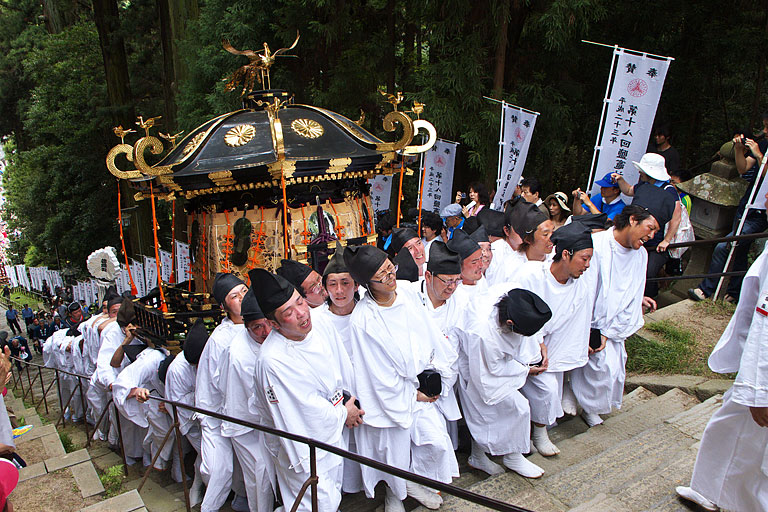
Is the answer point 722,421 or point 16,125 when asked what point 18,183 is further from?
point 722,421

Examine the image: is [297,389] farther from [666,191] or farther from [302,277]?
[666,191]

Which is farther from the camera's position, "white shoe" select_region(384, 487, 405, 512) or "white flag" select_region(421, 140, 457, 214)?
"white flag" select_region(421, 140, 457, 214)

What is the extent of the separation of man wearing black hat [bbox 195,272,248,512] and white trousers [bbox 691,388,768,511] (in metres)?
3.28

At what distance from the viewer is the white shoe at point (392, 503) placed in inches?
147

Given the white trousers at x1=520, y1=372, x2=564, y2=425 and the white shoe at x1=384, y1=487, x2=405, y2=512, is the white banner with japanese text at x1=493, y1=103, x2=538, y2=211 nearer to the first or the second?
the white trousers at x1=520, y1=372, x2=564, y2=425

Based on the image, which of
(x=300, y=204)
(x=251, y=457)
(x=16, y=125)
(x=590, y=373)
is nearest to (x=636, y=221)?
(x=590, y=373)

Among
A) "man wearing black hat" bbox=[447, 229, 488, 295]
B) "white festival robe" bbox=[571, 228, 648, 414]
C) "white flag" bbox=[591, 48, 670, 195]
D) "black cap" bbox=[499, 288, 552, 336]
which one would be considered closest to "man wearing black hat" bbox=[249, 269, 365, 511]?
"black cap" bbox=[499, 288, 552, 336]

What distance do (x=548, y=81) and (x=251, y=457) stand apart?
8.69 meters

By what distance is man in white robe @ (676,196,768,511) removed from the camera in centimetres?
274

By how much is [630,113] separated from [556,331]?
3581 mm

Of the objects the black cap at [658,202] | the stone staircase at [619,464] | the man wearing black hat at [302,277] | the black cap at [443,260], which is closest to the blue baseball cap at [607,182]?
the black cap at [658,202]

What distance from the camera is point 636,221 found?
457 cm

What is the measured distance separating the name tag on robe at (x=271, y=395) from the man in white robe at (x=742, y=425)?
2.58 metres

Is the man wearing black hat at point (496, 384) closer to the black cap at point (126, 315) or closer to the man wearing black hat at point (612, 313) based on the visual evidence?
the man wearing black hat at point (612, 313)
